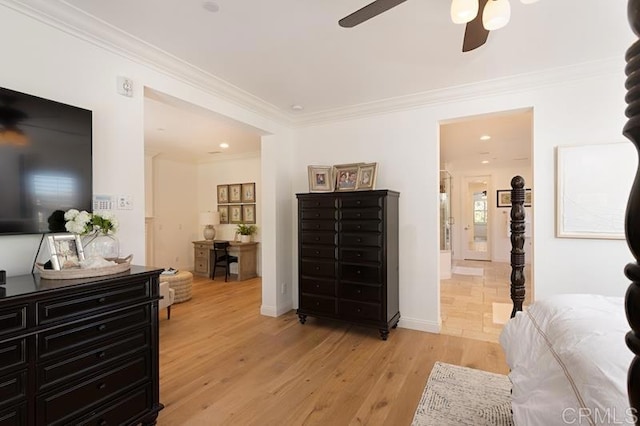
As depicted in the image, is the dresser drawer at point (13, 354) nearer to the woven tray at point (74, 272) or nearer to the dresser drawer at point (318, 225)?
the woven tray at point (74, 272)

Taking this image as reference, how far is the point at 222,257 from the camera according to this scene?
248 inches

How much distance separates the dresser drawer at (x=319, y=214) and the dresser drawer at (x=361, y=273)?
55 cm

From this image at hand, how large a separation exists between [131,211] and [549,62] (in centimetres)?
357

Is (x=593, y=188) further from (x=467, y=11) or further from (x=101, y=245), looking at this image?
(x=101, y=245)

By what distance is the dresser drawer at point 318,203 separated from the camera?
139 inches

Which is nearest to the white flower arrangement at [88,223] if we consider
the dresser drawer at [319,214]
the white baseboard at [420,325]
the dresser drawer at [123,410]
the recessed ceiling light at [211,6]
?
the dresser drawer at [123,410]

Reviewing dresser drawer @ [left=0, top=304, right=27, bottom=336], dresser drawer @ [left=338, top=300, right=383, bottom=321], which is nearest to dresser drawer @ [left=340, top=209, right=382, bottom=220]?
dresser drawer @ [left=338, top=300, right=383, bottom=321]

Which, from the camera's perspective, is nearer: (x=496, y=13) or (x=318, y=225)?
(x=496, y=13)

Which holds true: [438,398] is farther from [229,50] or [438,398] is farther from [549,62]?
[229,50]

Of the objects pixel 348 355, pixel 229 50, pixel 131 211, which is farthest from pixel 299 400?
pixel 229 50

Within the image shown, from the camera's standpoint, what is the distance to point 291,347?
3.14 m

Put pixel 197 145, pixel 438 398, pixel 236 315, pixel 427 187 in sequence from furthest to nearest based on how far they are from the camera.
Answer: pixel 197 145, pixel 236 315, pixel 427 187, pixel 438 398

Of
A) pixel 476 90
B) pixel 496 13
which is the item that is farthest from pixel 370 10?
pixel 476 90

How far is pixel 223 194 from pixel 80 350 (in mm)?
5645
